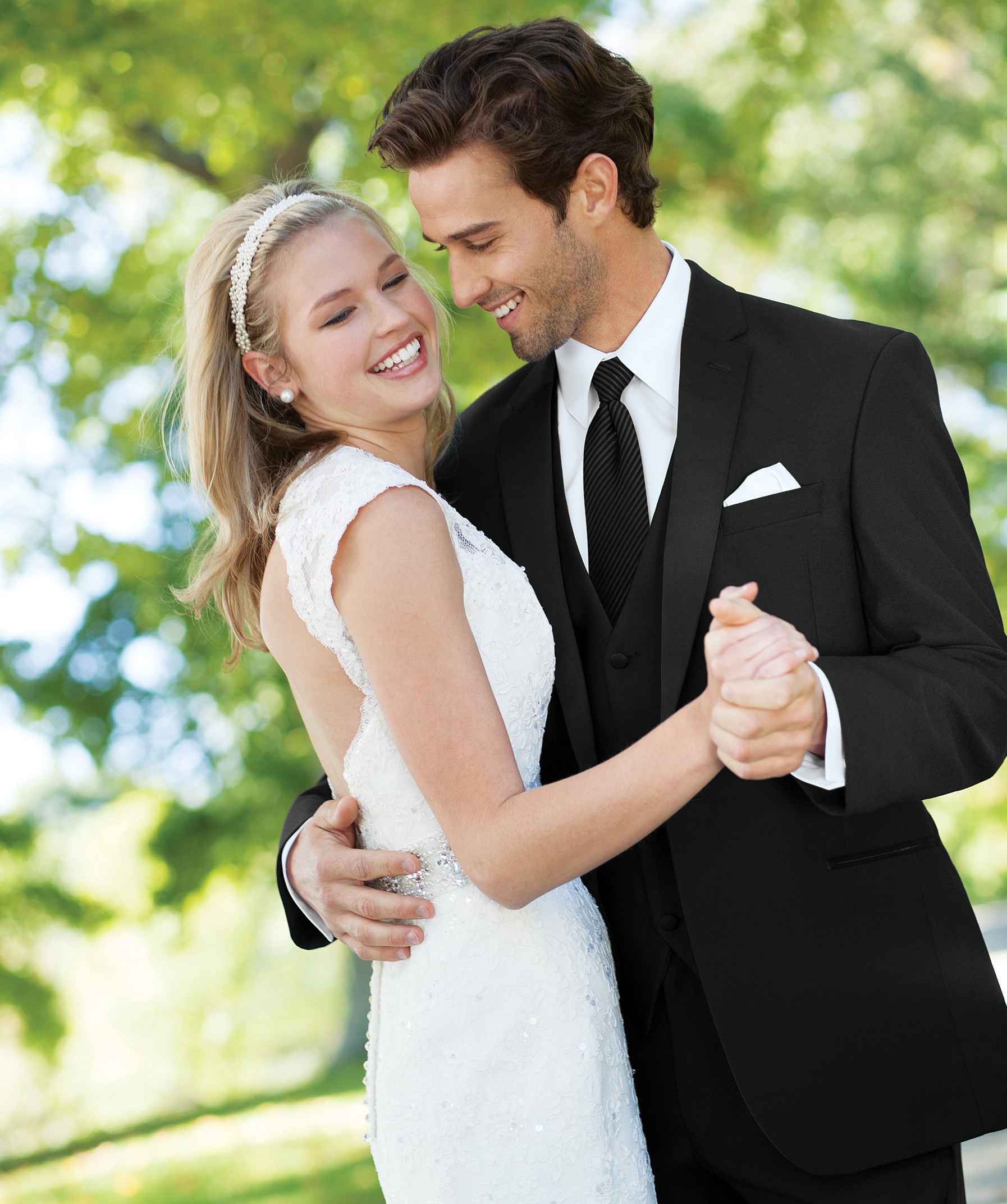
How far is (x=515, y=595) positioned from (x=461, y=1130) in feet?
3.13

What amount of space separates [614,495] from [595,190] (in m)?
0.77

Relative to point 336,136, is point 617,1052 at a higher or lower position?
lower

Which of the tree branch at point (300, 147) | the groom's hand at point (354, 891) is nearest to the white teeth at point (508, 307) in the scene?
the groom's hand at point (354, 891)

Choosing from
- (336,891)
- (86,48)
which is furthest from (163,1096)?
(336,891)

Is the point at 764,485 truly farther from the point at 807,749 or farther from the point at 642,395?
the point at 807,749

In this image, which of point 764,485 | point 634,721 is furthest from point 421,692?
point 764,485

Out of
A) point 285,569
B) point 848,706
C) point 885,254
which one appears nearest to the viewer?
point 848,706

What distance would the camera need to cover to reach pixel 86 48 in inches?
200

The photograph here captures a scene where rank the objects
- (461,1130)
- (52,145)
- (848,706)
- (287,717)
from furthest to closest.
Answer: (287,717) → (52,145) → (461,1130) → (848,706)

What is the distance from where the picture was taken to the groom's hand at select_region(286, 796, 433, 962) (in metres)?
2.11

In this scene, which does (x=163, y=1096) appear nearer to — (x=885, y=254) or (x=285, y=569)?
(x=885, y=254)

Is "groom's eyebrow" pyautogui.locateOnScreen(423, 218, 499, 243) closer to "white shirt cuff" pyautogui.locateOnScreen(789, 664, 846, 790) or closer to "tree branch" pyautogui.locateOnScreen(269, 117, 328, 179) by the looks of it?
"white shirt cuff" pyautogui.locateOnScreen(789, 664, 846, 790)

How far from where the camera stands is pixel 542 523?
94.7 inches

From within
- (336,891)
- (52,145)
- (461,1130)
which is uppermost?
(52,145)
